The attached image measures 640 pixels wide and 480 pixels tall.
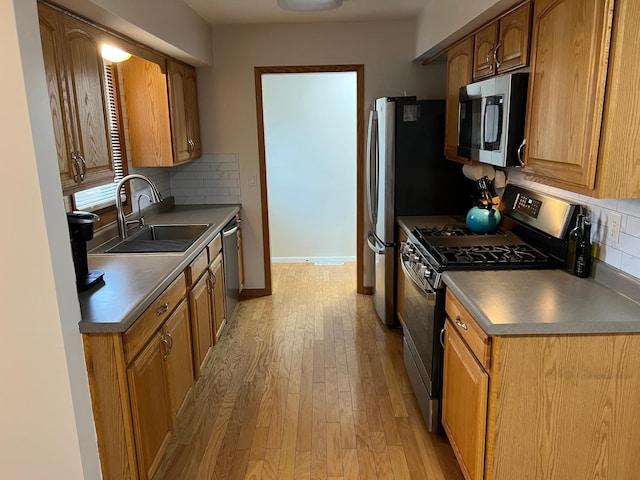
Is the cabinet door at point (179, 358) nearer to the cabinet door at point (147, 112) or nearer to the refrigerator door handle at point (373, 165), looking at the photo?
the cabinet door at point (147, 112)

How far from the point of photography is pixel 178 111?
3646 millimetres

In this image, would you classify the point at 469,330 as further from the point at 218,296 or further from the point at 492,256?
the point at 218,296

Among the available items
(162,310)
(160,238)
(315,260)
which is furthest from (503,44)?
(315,260)

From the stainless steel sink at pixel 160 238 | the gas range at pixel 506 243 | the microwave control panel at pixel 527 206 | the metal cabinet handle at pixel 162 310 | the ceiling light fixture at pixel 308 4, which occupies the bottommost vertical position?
the metal cabinet handle at pixel 162 310

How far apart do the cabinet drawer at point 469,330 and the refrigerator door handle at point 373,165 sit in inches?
68.8

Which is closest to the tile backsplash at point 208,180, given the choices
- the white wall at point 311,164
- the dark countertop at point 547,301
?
the white wall at point 311,164

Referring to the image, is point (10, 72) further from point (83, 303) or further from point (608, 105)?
point (608, 105)

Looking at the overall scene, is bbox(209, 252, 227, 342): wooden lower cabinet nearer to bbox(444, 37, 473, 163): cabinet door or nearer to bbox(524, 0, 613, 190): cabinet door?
bbox(444, 37, 473, 163): cabinet door

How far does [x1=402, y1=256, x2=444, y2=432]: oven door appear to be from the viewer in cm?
239

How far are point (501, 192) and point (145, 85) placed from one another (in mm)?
2519

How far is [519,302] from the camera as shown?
1.87m

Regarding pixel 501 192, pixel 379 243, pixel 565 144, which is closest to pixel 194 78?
pixel 379 243

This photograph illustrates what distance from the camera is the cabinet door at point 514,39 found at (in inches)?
84.7

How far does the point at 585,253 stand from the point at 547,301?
1.31ft
